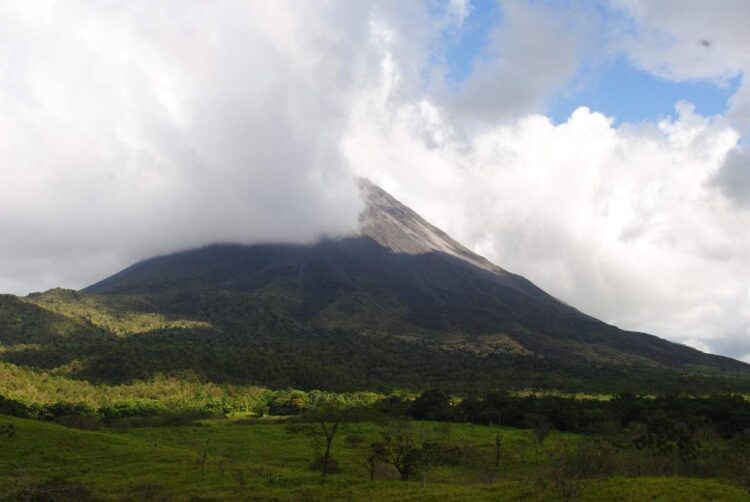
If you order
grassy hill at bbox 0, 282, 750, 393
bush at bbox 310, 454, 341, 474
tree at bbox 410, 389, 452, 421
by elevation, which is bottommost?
bush at bbox 310, 454, 341, 474

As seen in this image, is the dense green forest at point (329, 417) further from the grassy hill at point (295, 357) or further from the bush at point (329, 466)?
the grassy hill at point (295, 357)

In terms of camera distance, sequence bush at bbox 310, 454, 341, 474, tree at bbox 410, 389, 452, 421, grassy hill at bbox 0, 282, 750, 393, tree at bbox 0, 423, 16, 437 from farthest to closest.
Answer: grassy hill at bbox 0, 282, 750, 393 → tree at bbox 410, 389, 452, 421 → tree at bbox 0, 423, 16, 437 → bush at bbox 310, 454, 341, 474

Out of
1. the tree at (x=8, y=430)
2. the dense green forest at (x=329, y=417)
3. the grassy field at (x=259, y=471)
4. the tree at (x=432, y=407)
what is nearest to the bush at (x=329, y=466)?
the dense green forest at (x=329, y=417)

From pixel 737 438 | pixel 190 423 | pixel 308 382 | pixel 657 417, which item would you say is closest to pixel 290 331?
pixel 308 382

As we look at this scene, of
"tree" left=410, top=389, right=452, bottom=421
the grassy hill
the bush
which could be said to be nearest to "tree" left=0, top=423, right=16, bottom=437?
the bush

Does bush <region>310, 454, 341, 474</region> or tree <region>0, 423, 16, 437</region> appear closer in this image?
bush <region>310, 454, 341, 474</region>

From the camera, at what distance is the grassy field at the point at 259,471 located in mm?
33125

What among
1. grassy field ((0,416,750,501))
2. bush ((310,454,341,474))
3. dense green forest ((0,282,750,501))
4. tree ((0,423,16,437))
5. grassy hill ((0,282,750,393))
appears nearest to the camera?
grassy field ((0,416,750,501))

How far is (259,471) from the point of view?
44.5 meters

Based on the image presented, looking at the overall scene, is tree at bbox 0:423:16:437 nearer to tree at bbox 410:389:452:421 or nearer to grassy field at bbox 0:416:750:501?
grassy field at bbox 0:416:750:501

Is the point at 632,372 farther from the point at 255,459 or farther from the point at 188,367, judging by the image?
the point at 255,459

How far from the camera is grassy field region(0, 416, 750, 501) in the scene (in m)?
33.1

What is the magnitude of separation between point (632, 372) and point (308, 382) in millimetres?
87460

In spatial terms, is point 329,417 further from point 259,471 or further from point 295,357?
point 295,357
